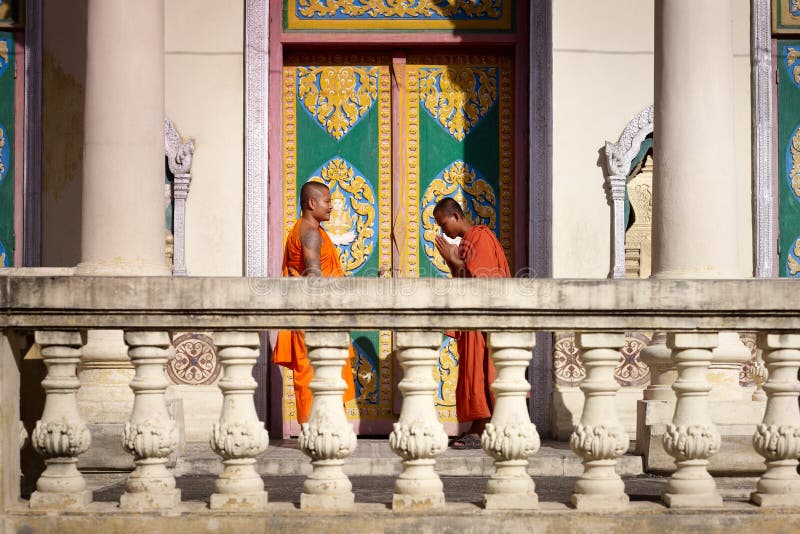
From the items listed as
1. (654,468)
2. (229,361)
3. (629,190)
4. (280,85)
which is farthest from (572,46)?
(229,361)

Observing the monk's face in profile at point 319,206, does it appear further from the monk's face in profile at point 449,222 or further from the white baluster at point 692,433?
the white baluster at point 692,433

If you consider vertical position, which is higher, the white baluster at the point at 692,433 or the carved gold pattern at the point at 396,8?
the carved gold pattern at the point at 396,8

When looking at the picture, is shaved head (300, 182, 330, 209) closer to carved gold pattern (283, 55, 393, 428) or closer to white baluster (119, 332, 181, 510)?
carved gold pattern (283, 55, 393, 428)

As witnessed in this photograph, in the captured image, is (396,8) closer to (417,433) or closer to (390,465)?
(390,465)

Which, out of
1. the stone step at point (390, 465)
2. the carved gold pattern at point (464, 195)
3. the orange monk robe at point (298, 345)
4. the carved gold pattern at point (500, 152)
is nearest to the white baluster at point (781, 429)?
the stone step at point (390, 465)

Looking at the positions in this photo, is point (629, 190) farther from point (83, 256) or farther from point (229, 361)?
point (229, 361)

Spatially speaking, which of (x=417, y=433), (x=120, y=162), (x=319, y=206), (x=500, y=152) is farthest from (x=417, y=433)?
(x=500, y=152)

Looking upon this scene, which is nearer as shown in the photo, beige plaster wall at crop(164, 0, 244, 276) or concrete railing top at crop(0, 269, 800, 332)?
concrete railing top at crop(0, 269, 800, 332)

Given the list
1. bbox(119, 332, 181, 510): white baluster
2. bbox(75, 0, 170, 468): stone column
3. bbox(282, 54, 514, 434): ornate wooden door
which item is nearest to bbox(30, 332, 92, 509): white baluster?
bbox(119, 332, 181, 510): white baluster

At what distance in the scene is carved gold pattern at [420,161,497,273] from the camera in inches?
395

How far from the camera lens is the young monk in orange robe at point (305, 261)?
8.65 meters

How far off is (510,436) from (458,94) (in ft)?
19.5

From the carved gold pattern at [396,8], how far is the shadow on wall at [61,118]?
183 cm

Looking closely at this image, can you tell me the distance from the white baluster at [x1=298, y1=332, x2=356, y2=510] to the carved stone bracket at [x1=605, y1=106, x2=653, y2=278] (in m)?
5.28
